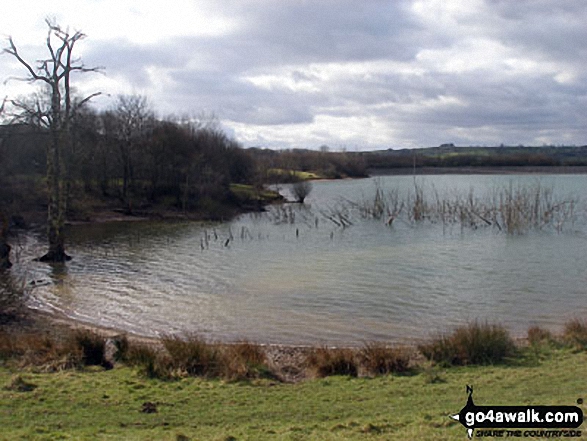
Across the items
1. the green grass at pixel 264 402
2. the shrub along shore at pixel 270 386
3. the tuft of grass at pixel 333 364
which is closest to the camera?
the green grass at pixel 264 402

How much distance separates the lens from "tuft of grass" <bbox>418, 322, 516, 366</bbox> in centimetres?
938

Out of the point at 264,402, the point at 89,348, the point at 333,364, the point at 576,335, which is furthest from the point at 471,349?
the point at 89,348

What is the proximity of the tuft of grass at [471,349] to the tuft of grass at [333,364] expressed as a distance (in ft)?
4.55

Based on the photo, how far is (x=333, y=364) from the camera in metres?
9.14

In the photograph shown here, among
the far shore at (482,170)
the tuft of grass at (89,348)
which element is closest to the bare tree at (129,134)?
the tuft of grass at (89,348)

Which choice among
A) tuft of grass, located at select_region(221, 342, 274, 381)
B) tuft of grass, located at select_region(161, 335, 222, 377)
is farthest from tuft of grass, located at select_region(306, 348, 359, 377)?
tuft of grass, located at select_region(161, 335, 222, 377)

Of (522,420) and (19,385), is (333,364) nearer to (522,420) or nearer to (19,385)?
(522,420)

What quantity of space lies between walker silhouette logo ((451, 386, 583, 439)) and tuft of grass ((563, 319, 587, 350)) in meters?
4.83

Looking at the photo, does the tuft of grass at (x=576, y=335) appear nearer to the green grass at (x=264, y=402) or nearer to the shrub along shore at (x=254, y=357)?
the shrub along shore at (x=254, y=357)

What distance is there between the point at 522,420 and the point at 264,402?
123 inches

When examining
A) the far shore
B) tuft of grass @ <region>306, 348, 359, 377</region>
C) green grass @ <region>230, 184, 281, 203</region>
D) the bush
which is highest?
the far shore

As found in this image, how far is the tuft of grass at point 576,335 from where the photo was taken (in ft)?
33.3

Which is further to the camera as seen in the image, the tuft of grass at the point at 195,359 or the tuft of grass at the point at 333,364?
the tuft of grass at the point at 333,364

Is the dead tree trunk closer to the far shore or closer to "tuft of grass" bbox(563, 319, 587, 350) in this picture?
"tuft of grass" bbox(563, 319, 587, 350)
